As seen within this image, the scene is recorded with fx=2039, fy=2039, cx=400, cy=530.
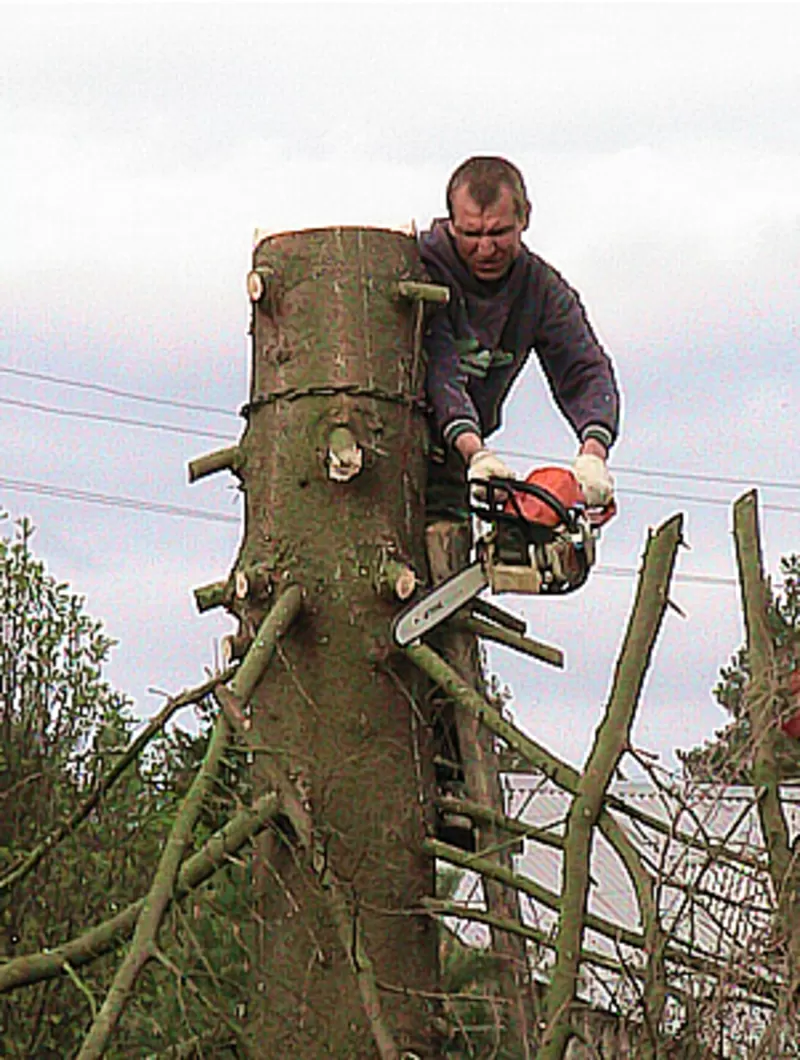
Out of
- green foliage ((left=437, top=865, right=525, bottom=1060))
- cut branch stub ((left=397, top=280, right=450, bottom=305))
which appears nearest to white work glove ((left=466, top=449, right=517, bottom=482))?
cut branch stub ((left=397, top=280, right=450, bottom=305))

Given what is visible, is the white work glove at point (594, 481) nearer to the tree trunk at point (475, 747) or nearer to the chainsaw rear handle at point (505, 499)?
the chainsaw rear handle at point (505, 499)

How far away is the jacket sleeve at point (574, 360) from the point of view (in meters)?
3.79

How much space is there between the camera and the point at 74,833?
→ 4430mm

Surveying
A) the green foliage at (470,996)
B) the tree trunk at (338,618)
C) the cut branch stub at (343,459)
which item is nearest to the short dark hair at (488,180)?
the tree trunk at (338,618)

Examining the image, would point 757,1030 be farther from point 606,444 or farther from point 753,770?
point 606,444

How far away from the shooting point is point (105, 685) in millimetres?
8328

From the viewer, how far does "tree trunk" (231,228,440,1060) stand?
3320mm

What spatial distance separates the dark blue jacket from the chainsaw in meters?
0.21

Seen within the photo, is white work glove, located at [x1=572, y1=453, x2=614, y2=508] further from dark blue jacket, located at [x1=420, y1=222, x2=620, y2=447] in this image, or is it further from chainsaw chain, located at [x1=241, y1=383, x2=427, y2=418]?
chainsaw chain, located at [x1=241, y1=383, x2=427, y2=418]

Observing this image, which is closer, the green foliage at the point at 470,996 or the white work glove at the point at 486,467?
the green foliage at the point at 470,996

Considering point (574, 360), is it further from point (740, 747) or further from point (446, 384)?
point (740, 747)

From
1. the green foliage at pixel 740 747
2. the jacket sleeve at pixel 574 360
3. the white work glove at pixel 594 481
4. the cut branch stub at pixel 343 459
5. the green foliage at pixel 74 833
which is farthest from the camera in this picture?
the green foliage at pixel 74 833

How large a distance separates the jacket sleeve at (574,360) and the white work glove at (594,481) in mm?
186

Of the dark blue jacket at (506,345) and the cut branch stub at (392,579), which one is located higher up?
the dark blue jacket at (506,345)
